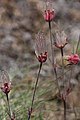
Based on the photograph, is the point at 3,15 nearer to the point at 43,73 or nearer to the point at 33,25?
the point at 33,25

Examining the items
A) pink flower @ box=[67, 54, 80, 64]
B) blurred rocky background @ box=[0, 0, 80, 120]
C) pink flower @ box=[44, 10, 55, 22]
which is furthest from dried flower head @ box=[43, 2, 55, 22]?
blurred rocky background @ box=[0, 0, 80, 120]

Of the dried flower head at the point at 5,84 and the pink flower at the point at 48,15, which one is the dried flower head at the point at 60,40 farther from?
the dried flower head at the point at 5,84

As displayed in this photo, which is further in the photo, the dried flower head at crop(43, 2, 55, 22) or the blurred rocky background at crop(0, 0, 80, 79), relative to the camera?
the blurred rocky background at crop(0, 0, 80, 79)

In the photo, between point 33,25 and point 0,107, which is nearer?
point 0,107

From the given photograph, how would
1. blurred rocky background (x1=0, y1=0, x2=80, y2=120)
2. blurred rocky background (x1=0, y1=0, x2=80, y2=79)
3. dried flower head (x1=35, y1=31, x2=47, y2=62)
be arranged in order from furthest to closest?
blurred rocky background (x1=0, y1=0, x2=80, y2=79)
blurred rocky background (x1=0, y1=0, x2=80, y2=120)
dried flower head (x1=35, y1=31, x2=47, y2=62)

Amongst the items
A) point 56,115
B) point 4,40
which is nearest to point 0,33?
point 4,40

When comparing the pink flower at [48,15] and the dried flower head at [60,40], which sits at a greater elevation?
the pink flower at [48,15]

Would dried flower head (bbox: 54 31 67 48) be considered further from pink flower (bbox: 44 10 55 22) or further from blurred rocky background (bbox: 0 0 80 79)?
blurred rocky background (bbox: 0 0 80 79)

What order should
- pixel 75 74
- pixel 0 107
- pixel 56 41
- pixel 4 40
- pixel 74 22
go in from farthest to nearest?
pixel 74 22, pixel 4 40, pixel 75 74, pixel 0 107, pixel 56 41

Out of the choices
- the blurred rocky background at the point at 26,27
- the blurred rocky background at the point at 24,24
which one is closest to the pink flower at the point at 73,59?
the blurred rocky background at the point at 26,27
